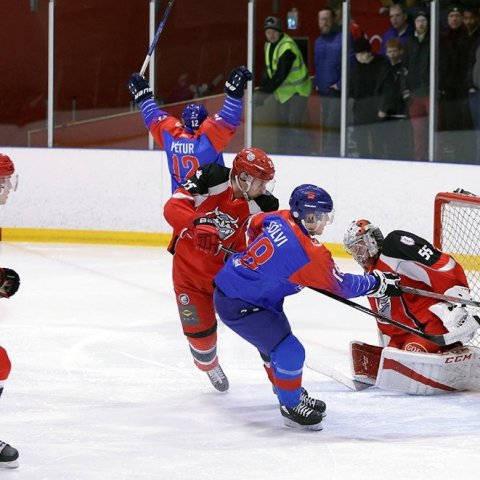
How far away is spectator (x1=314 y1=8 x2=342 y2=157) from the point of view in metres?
8.04

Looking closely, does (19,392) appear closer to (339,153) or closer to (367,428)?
(367,428)

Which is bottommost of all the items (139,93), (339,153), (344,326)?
(344,326)

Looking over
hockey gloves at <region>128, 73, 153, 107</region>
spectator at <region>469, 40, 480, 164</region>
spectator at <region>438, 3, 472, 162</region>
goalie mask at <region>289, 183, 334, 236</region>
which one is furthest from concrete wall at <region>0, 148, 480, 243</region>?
goalie mask at <region>289, 183, 334, 236</region>

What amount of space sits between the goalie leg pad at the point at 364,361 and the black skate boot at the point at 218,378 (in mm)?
475

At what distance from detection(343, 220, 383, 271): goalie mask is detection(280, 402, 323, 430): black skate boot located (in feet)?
2.47

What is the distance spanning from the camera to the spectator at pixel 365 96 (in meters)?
7.92

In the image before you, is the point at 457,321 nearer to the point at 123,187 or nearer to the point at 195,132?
the point at 195,132

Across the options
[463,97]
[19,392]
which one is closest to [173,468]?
[19,392]

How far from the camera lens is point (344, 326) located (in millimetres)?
6062

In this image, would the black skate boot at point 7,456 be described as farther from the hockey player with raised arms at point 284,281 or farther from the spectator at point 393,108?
the spectator at point 393,108

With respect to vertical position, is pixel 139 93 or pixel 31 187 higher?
pixel 139 93

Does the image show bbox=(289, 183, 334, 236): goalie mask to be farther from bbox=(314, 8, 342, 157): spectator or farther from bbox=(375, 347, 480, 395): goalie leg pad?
bbox=(314, 8, 342, 157): spectator

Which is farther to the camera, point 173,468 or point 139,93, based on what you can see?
point 139,93

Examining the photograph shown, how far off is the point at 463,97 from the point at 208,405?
355 cm
